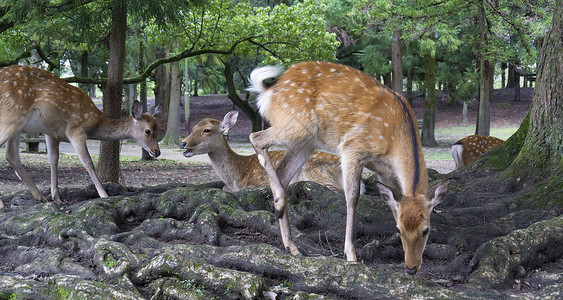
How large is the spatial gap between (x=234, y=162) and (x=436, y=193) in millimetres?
3953

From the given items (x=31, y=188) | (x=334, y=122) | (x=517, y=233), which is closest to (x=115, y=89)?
(x=31, y=188)

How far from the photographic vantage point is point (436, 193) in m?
3.95

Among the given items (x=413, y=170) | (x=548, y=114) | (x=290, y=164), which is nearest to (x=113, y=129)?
(x=290, y=164)

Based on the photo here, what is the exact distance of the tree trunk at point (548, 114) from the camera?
5.46m

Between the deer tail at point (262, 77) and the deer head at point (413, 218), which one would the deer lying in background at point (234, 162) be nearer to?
the deer tail at point (262, 77)

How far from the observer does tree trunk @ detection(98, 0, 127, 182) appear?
8.19 meters

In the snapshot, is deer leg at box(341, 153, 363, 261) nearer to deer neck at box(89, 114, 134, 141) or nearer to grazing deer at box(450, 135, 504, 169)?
deer neck at box(89, 114, 134, 141)

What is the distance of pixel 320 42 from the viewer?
1465 cm

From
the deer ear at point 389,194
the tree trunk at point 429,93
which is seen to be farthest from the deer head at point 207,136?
the tree trunk at point 429,93

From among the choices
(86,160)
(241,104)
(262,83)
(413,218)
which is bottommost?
(413,218)

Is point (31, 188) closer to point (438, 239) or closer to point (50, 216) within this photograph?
point (50, 216)

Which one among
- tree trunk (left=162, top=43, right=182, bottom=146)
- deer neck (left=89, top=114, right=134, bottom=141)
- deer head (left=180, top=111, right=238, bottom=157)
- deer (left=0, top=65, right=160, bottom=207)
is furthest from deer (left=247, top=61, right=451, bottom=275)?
tree trunk (left=162, top=43, right=182, bottom=146)

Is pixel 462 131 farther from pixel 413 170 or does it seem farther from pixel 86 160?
pixel 413 170

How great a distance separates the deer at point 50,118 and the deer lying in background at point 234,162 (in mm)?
909
